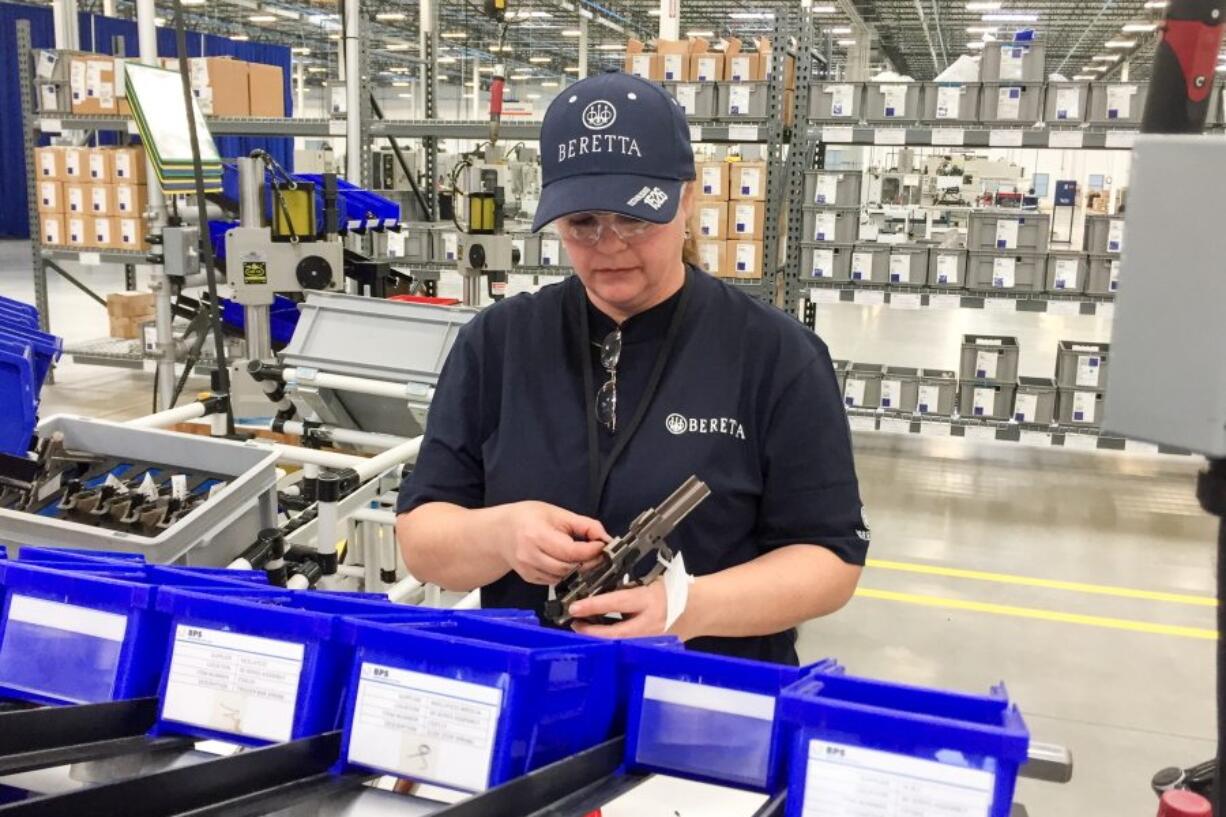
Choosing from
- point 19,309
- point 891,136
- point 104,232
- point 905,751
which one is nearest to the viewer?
point 905,751

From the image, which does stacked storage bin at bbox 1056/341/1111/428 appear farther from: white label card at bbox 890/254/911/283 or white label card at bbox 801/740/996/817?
white label card at bbox 801/740/996/817

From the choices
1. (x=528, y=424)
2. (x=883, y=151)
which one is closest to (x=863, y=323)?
(x=528, y=424)

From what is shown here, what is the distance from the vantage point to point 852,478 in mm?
1391

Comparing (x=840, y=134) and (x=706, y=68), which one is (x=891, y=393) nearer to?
(x=840, y=134)

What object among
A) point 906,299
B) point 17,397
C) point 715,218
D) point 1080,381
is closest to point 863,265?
point 906,299

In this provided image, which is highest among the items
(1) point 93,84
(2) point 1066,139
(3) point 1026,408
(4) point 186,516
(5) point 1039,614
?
(1) point 93,84

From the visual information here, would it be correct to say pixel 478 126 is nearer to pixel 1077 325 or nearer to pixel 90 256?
pixel 90 256

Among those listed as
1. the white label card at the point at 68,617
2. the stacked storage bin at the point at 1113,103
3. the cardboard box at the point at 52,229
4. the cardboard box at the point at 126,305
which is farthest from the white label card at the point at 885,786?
the cardboard box at the point at 126,305

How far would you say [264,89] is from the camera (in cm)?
735

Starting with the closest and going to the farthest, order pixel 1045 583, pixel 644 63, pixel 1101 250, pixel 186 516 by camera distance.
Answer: pixel 186 516 < pixel 1045 583 < pixel 1101 250 < pixel 644 63

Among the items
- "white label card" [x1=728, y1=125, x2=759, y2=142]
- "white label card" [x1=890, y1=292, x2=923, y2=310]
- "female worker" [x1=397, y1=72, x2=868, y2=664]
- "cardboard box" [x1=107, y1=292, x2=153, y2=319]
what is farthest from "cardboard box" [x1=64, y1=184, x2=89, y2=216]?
"female worker" [x1=397, y1=72, x2=868, y2=664]

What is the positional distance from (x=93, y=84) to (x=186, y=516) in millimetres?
6302

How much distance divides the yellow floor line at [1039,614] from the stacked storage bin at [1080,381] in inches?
68.2

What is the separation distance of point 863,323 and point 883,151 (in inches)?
756
